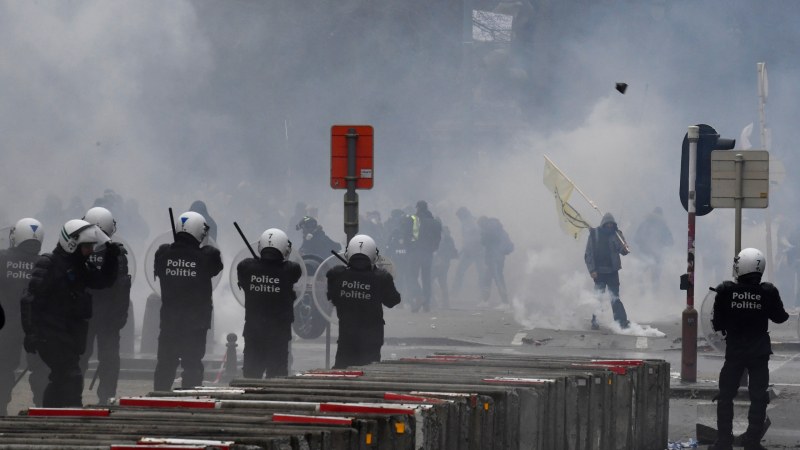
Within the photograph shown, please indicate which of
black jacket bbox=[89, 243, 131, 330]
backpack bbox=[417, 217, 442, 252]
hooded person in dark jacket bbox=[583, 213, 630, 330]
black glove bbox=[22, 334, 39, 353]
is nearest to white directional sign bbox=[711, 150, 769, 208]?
A: black jacket bbox=[89, 243, 131, 330]

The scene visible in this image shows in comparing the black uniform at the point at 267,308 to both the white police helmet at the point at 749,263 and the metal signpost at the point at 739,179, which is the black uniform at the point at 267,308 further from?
the metal signpost at the point at 739,179

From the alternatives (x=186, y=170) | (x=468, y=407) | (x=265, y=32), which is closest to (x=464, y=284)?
(x=186, y=170)

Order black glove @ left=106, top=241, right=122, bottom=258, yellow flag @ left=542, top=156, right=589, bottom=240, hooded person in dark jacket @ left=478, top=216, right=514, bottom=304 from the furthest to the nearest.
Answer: hooded person in dark jacket @ left=478, top=216, right=514, bottom=304
yellow flag @ left=542, top=156, right=589, bottom=240
black glove @ left=106, top=241, right=122, bottom=258

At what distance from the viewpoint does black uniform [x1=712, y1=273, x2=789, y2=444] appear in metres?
10.6

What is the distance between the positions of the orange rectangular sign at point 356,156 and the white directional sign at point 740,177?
2749 mm

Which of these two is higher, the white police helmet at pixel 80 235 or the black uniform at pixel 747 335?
the white police helmet at pixel 80 235

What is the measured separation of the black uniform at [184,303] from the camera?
12.0m

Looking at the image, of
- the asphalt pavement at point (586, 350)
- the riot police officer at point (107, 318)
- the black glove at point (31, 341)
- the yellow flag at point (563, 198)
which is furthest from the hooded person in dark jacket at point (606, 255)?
the black glove at point (31, 341)

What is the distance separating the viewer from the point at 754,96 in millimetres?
51031

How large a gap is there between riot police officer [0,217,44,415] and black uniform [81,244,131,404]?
56 cm

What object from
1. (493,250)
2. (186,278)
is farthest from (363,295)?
(493,250)

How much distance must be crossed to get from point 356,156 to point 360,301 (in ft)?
6.08

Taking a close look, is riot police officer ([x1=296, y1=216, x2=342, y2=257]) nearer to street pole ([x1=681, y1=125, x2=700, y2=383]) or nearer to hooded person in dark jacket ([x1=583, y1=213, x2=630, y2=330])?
hooded person in dark jacket ([x1=583, y1=213, x2=630, y2=330])

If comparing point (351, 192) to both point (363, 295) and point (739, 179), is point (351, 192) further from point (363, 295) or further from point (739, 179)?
point (739, 179)
